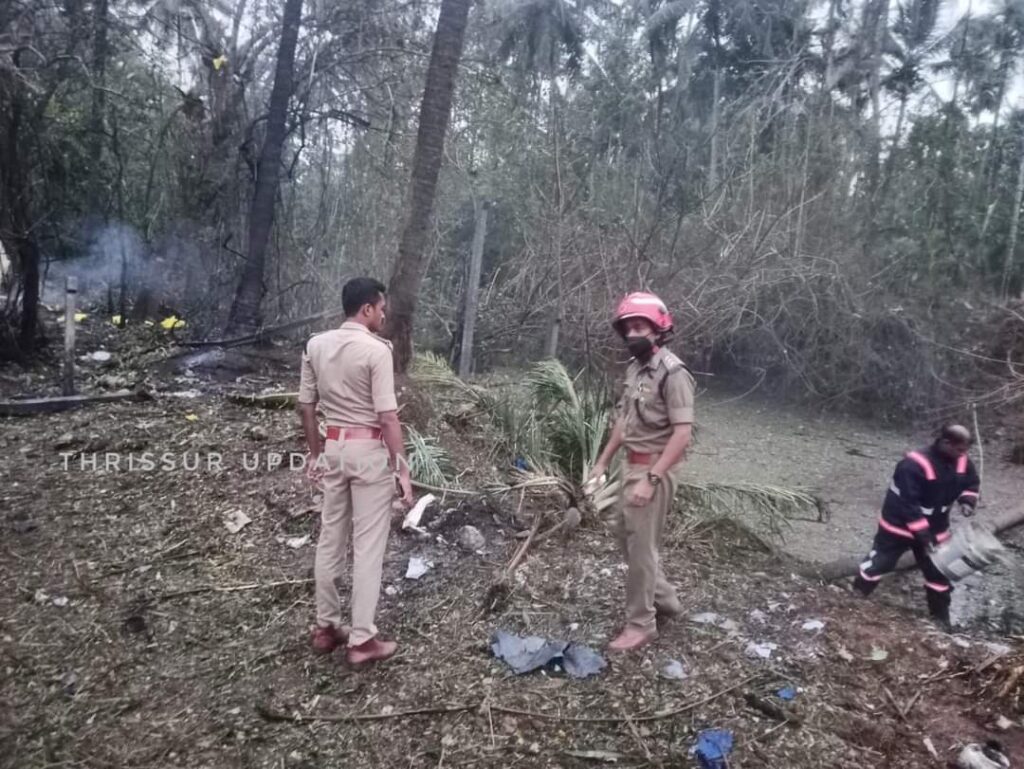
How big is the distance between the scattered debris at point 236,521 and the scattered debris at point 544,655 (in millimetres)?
2066

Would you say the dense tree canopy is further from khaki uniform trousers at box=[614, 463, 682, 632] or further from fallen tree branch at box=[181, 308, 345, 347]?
khaki uniform trousers at box=[614, 463, 682, 632]

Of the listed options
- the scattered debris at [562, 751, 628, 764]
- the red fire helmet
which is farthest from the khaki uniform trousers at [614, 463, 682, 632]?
the scattered debris at [562, 751, 628, 764]

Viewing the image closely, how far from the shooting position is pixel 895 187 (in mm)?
13664

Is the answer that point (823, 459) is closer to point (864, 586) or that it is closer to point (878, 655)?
point (864, 586)

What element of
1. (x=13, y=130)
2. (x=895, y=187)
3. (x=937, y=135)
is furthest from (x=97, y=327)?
(x=937, y=135)

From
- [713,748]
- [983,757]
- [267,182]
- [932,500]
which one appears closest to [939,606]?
[932,500]

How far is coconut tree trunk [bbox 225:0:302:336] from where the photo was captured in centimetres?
947

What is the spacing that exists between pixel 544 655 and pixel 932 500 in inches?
105

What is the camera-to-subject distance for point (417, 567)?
453cm

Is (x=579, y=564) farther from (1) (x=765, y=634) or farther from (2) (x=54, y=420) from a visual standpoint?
(2) (x=54, y=420)

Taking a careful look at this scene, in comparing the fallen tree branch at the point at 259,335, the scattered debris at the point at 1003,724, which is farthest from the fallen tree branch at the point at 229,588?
the fallen tree branch at the point at 259,335

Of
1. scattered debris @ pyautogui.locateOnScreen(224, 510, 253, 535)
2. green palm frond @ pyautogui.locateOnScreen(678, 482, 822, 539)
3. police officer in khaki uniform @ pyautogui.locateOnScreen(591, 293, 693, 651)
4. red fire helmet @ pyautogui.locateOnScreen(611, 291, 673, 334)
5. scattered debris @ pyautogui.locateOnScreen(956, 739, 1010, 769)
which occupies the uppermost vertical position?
red fire helmet @ pyautogui.locateOnScreen(611, 291, 673, 334)

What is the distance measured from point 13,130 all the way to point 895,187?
13210 millimetres

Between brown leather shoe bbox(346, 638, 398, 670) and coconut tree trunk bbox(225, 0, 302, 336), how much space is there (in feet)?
23.1
